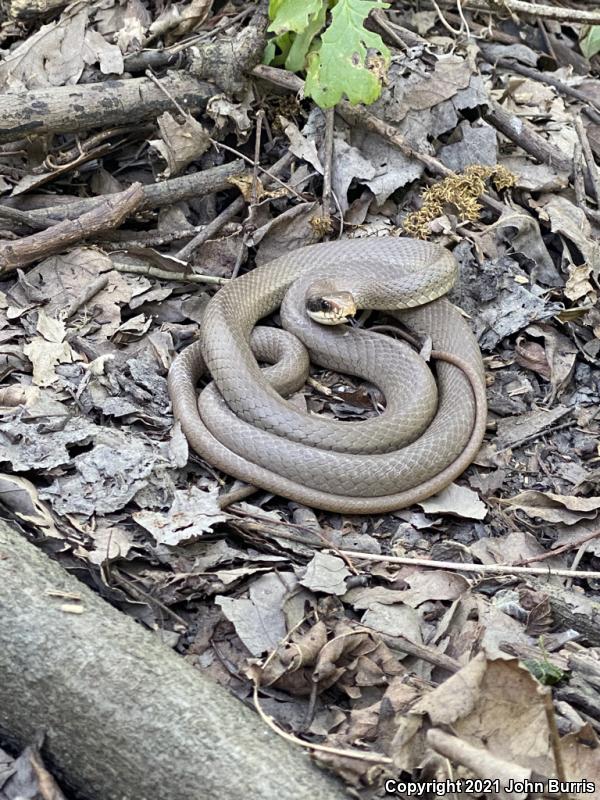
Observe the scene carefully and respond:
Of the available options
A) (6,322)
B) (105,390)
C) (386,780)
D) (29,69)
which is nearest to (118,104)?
(29,69)

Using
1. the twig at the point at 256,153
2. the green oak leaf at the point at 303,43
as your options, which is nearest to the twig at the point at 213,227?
the twig at the point at 256,153

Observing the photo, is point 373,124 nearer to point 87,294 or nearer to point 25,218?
point 87,294

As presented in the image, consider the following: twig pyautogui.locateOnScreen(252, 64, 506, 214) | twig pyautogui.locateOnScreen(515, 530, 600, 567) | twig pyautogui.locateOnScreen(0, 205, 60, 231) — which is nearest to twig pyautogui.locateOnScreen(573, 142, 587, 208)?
twig pyautogui.locateOnScreen(252, 64, 506, 214)

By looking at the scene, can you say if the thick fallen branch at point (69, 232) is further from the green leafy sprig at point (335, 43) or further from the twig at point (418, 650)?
the twig at point (418, 650)

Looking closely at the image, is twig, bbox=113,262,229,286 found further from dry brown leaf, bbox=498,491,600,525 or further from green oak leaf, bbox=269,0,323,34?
dry brown leaf, bbox=498,491,600,525

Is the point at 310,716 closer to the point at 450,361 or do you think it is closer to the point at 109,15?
the point at 450,361
